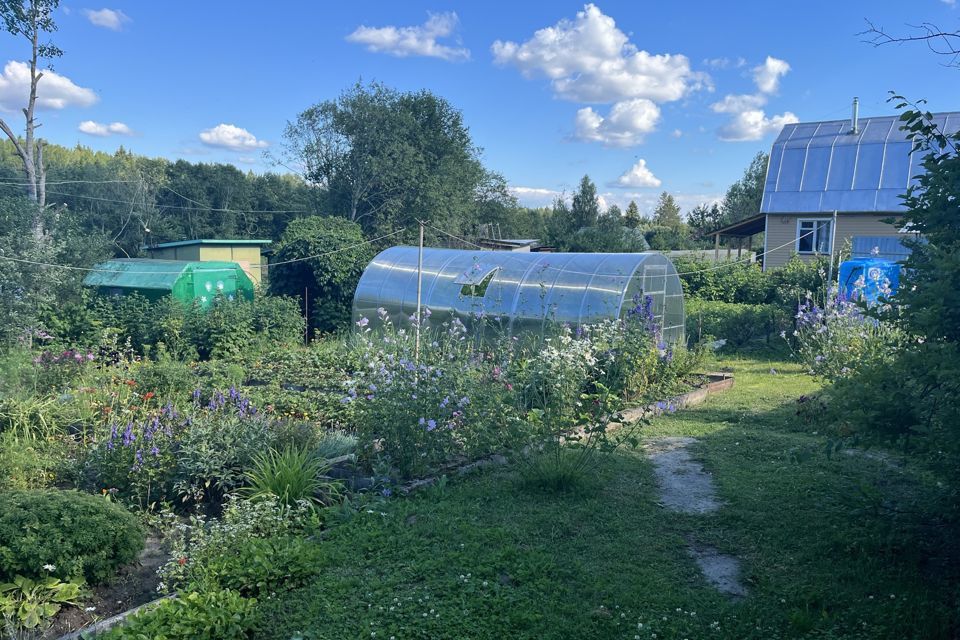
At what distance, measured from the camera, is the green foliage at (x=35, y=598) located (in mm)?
4017

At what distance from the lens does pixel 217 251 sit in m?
23.7

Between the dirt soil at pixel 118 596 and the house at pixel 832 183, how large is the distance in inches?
849

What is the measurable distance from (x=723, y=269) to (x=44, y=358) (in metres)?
16.0

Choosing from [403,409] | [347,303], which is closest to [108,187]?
[347,303]

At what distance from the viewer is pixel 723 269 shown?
19156mm

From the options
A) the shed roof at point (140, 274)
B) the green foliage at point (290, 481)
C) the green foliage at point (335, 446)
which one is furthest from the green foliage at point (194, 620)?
the shed roof at point (140, 274)

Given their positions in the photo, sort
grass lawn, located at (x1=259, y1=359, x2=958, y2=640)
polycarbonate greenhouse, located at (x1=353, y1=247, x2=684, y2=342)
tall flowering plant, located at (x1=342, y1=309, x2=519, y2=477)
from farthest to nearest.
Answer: polycarbonate greenhouse, located at (x1=353, y1=247, x2=684, y2=342)
tall flowering plant, located at (x1=342, y1=309, x2=519, y2=477)
grass lawn, located at (x1=259, y1=359, x2=958, y2=640)

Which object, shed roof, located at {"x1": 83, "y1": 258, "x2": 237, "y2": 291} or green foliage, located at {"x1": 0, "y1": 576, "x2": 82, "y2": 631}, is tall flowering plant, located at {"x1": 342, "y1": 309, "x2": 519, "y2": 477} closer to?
green foliage, located at {"x1": 0, "y1": 576, "x2": 82, "y2": 631}

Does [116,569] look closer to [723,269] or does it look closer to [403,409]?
[403,409]

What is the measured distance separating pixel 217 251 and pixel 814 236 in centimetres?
2033

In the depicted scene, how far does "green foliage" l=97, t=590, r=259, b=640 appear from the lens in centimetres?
361

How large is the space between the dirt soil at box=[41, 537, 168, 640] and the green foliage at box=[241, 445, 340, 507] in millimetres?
819

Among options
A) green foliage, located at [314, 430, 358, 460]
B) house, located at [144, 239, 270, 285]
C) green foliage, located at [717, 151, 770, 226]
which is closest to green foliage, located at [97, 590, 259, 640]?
green foliage, located at [314, 430, 358, 460]

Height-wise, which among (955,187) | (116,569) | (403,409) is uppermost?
(955,187)
